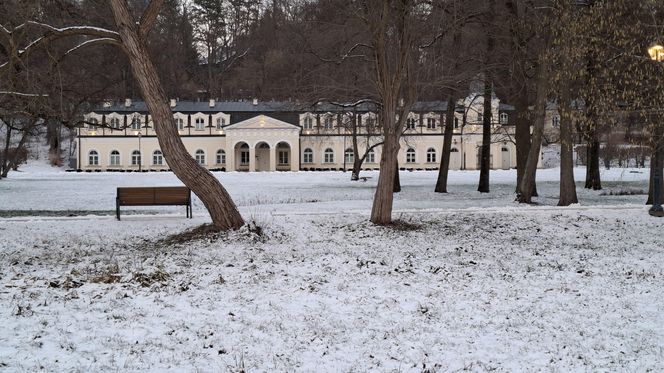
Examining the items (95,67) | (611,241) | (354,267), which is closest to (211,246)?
(354,267)

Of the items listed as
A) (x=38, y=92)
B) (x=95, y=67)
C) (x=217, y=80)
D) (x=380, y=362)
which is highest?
(x=217, y=80)

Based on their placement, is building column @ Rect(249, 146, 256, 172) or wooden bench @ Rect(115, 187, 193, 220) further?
building column @ Rect(249, 146, 256, 172)

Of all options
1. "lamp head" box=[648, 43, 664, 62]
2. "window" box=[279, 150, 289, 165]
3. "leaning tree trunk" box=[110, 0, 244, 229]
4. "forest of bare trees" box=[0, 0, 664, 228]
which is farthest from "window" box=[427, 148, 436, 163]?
"leaning tree trunk" box=[110, 0, 244, 229]

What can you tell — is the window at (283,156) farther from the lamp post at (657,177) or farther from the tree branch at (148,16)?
the tree branch at (148,16)

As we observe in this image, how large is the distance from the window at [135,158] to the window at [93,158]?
3672 mm

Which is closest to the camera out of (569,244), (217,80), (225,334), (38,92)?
(225,334)

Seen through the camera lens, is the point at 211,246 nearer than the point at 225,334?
No

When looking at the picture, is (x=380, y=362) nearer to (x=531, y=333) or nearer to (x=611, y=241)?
(x=531, y=333)

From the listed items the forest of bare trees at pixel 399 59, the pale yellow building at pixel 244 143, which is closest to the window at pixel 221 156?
the pale yellow building at pixel 244 143

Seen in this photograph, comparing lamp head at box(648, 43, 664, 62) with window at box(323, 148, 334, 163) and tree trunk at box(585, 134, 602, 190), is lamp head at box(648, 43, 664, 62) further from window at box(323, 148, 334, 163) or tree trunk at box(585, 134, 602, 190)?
window at box(323, 148, 334, 163)

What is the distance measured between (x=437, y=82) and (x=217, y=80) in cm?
6188

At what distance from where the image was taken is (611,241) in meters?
10.8

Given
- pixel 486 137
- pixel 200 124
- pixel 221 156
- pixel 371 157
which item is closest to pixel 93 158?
pixel 200 124

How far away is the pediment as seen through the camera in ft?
197
